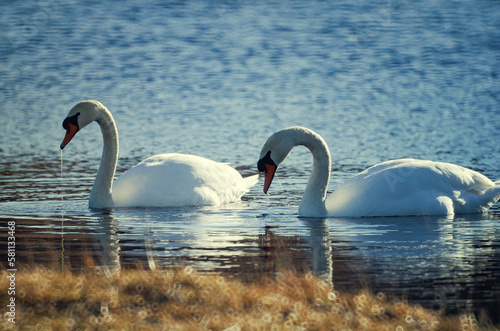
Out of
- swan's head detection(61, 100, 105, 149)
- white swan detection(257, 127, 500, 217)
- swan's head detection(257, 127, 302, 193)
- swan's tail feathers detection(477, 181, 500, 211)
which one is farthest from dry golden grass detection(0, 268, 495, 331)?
swan's head detection(61, 100, 105, 149)

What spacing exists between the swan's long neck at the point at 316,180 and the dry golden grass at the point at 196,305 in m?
3.93

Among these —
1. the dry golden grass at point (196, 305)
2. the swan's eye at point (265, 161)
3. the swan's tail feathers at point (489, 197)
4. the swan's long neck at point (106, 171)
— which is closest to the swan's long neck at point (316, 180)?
the swan's eye at point (265, 161)

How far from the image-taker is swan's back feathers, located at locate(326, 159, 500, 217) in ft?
37.5

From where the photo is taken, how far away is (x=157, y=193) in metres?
12.8

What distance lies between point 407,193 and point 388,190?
0.27m

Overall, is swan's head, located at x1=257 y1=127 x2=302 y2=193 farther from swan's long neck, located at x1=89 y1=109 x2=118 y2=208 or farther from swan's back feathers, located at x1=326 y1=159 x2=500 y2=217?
swan's long neck, located at x1=89 y1=109 x2=118 y2=208

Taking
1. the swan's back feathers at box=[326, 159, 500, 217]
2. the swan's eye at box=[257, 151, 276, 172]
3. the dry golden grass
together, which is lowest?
the swan's back feathers at box=[326, 159, 500, 217]

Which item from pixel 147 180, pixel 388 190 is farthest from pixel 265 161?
pixel 147 180

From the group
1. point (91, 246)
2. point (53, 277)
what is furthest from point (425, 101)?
point (53, 277)

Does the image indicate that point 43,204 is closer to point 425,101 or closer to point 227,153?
point 227,153

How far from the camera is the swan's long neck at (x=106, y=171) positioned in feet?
41.8

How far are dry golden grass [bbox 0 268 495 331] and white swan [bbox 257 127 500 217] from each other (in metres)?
3.91

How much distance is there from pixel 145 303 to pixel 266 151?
14.3 feet

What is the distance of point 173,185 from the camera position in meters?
12.9
